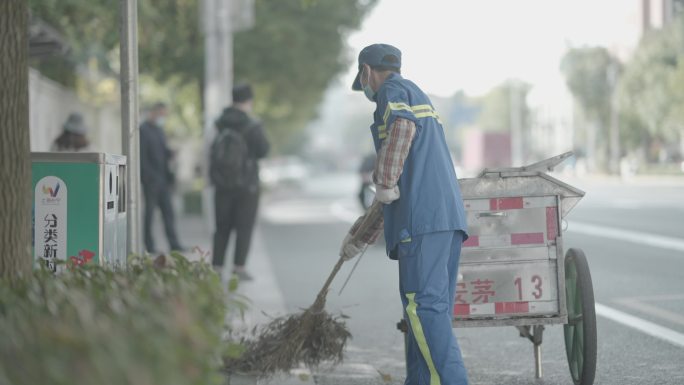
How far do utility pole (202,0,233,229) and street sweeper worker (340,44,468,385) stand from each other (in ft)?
34.6

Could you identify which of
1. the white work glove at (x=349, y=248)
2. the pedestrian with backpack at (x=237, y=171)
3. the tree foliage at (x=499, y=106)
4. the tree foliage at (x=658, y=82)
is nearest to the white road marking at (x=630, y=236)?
the pedestrian with backpack at (x=237, y=171)

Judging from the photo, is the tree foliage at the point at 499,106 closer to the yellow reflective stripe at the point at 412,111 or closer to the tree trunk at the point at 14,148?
the yellow reflective stripe at the point at 412,111

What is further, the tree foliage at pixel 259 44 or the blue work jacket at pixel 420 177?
the tree foliage at pixel 259 44

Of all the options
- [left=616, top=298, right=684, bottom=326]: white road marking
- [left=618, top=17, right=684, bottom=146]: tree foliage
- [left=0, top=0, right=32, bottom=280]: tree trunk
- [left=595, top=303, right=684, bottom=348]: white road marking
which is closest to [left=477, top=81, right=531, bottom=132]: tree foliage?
[left=618, top=17, right=684, bottom=146]: tree foliage

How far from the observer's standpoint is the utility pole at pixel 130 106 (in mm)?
5156

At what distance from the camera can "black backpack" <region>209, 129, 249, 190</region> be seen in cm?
955

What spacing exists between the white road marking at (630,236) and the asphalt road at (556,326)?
14 mm

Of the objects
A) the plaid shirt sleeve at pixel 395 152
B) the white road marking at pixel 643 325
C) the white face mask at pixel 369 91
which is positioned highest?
the white face mask at pixel 369 91

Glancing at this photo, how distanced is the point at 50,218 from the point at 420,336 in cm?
187

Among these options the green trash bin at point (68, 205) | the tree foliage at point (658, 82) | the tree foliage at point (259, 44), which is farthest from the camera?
the tree foliage at point (658, 82)

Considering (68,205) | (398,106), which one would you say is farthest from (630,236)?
(68,205)

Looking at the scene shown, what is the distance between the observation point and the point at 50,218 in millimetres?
4973

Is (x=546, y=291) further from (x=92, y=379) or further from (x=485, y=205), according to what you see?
(x=92, y=379)

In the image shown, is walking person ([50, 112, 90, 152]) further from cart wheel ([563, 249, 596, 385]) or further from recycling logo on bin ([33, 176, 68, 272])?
cart wheel ([563, 249, 596, 385])
